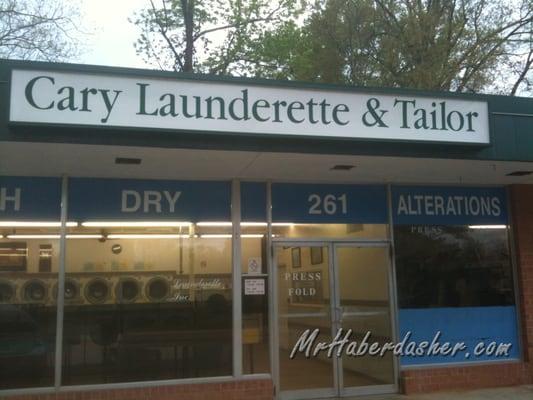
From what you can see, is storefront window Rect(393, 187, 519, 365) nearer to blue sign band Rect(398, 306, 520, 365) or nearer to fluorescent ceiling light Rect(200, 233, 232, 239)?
blue sign band Rect(398, 306, 520, 365)

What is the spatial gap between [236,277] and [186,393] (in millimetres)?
1653

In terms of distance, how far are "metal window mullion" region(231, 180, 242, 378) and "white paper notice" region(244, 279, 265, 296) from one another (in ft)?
0.29

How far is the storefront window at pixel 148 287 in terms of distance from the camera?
8039mm

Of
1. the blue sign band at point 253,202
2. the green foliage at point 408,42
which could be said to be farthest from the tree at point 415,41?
the blue sign band at point 253,202

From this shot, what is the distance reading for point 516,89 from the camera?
21.7 metres

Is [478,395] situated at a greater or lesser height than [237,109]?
lesser

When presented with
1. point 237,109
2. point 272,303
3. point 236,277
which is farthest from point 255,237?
point 237,109

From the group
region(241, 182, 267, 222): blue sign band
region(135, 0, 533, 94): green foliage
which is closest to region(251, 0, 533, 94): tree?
region(135, 0, 533, 94): green foliage

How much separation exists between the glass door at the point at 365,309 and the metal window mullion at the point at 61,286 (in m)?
3.75

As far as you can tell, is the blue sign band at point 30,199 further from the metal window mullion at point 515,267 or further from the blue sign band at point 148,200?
the metal window mullion at point 515,267

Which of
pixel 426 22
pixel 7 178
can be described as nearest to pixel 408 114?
pixel 7 178

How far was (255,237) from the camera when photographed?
8.77m

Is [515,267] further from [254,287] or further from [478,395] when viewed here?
[254,287]

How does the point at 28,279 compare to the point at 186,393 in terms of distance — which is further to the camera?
the point at 186,393
